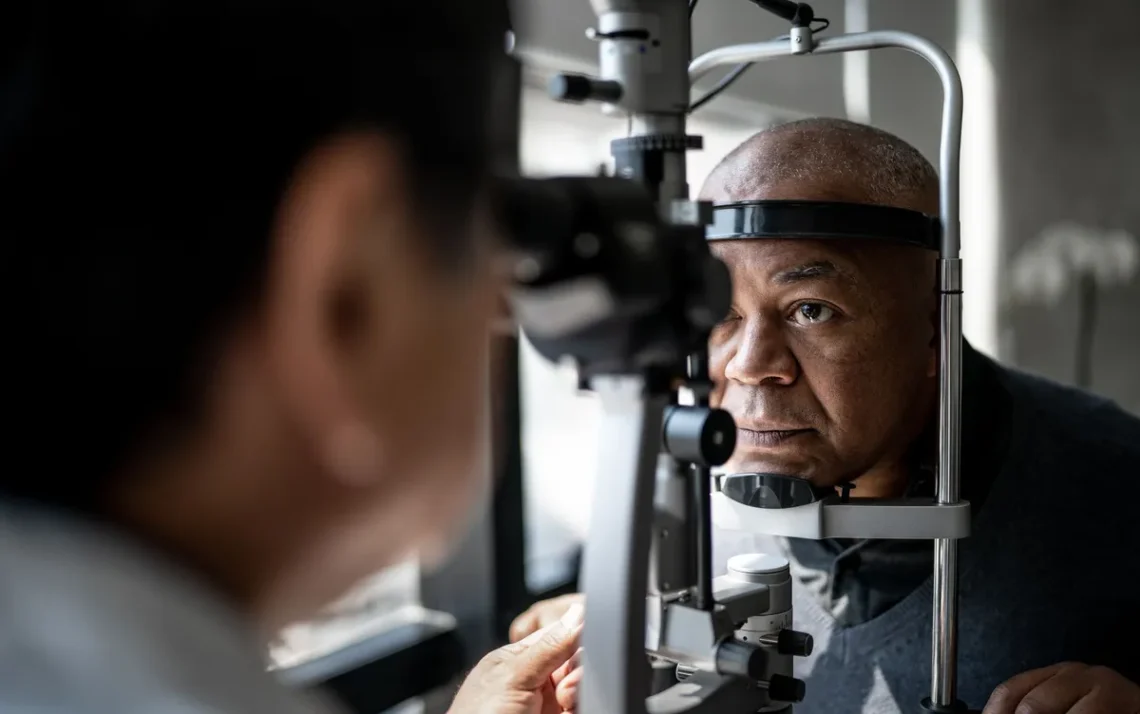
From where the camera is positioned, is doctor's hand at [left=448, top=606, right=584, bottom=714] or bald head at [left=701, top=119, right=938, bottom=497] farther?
bald head at [left=701, top=119, right=938, bottom=497]

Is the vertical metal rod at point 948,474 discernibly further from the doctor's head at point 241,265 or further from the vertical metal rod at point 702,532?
the doctor's head at point 241,265

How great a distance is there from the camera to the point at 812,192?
128cm

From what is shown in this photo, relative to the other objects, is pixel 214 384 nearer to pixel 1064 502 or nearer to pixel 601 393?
pixel 601 393

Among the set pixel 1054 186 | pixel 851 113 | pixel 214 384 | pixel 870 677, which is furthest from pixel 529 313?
pixel 1054 186

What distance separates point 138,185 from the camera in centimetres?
39

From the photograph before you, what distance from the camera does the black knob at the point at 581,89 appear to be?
76 cm

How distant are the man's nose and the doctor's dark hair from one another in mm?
876

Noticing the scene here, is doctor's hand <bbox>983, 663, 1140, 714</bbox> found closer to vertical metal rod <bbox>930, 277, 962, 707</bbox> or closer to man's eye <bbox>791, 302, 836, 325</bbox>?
vertical metal rod <bbox>930, 277, 962, 707</bbox>

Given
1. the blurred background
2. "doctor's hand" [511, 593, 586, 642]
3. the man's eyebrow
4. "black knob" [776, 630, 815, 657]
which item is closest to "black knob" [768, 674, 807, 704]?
"black knob" [776, 630, 815, 657]

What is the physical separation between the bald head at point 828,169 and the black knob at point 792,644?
0.56 meters

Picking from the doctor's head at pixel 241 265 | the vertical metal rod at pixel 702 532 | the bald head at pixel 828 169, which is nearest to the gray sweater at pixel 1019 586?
the bald head at pixel 828 169

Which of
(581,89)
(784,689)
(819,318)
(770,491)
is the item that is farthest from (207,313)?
(819,318)

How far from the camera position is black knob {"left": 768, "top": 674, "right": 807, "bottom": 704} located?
875 mm

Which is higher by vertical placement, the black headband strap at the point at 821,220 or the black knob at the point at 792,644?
the black headband strap at the point at 821,220
